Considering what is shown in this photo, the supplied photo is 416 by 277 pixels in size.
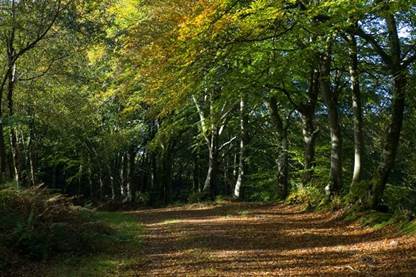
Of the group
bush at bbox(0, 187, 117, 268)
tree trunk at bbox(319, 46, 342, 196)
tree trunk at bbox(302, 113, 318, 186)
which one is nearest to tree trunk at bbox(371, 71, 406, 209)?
tree trunk at bbox(319, 46, 342, 196)

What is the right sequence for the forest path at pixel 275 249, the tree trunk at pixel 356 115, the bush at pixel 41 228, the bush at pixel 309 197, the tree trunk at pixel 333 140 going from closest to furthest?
the forest path at pixel 275 249
the bush at pixel 41 228
the tree trunk at pixel 356 115
the tree trunk at pixel 333 140
the bush at pixel 309 197

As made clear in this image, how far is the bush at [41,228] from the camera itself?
10.0 metres

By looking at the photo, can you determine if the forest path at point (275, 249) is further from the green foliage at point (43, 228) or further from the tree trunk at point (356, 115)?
the tree trunk at point (356, 115)

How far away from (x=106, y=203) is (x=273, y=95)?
1379 cm

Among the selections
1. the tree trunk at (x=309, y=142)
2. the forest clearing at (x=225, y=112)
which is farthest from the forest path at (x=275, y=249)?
the tree trunk at (x=309, y=142)

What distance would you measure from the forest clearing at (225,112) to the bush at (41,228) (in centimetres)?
4

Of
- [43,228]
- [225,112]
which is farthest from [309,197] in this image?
[43,228]

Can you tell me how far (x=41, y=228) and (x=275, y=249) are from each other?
522cm

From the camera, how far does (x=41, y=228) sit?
1079 centimetres

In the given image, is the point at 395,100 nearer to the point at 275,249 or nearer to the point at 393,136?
the point at 393,136

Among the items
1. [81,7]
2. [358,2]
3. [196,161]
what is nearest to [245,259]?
[358,2]

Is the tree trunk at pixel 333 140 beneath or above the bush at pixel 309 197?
above

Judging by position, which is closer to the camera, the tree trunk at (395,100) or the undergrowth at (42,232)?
the undergrowth at (42,232)

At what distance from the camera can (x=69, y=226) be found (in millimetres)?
11477
